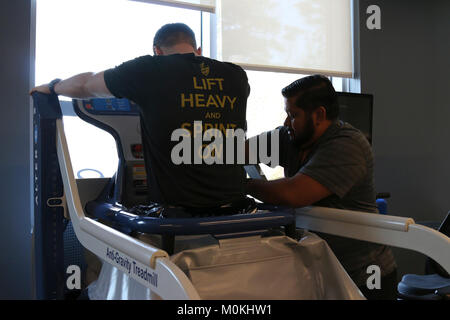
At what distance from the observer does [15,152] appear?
2354 mm

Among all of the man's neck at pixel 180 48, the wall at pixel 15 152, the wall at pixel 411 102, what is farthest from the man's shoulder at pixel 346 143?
the wall at pixel 411 102

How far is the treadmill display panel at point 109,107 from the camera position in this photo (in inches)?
70.4

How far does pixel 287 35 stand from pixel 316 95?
69.0 inches

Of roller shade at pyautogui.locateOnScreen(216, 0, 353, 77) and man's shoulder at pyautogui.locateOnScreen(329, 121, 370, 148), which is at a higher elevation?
roller shade at pyautogui.locateOnScreen(216, 0, 353, 77)

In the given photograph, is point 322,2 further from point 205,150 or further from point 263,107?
point 205,150

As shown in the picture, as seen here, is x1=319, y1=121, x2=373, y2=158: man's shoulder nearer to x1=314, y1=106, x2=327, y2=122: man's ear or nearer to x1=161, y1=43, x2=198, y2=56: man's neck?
x1=314, y1=106, x2=327, y2=122: man's ear

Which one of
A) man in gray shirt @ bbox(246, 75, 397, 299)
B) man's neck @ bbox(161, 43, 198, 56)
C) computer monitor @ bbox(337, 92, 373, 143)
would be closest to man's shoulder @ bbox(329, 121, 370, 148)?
man in gray shirt @ bbox(246, 75, 397, 299)

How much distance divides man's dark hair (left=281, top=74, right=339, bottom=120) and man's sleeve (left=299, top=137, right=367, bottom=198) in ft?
0.61

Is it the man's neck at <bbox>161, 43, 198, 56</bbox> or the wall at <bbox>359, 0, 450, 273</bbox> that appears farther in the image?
the wall at <bbox>359, 0, 450, 273</bbox>

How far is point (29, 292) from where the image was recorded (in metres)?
2.37

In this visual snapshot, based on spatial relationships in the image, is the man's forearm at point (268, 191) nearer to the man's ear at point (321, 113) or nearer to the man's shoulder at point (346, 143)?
the man's shoulder at point (346, 143)

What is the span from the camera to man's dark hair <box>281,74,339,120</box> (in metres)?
1.70

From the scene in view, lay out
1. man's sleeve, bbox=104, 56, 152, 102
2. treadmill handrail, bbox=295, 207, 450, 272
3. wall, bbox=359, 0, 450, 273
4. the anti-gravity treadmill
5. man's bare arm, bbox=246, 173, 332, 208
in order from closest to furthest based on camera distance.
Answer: the anti-gravity treadmill
treadmill handrail, bbox=295, 207, 450, 272
man's sleeve, bbox=104, 56, 152, 102
man's bare arm, bbox=246, 173, 332, 208
wall, bbox=359, 0, 450, 273

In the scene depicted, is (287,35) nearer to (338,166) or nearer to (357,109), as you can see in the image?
(357,109)
